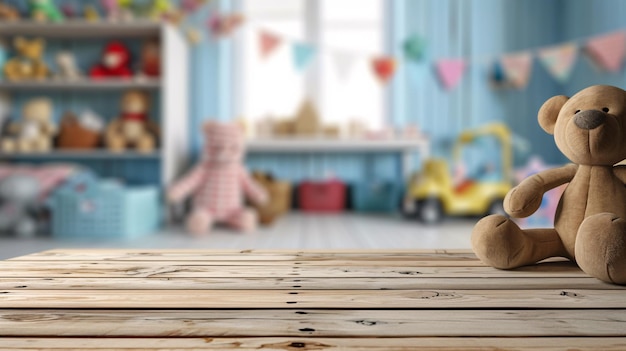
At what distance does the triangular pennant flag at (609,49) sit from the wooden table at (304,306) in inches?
95.7

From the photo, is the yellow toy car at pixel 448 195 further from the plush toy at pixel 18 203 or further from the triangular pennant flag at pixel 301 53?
the plush toy at pixel 18 203

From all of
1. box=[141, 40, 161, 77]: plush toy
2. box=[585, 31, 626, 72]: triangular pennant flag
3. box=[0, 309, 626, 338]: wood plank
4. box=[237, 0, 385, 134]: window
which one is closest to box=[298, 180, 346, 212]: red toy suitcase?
box=[237, 0, 385, 134]: window

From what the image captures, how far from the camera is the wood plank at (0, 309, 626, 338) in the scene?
565 mm

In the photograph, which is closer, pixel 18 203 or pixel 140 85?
pixel 18 203

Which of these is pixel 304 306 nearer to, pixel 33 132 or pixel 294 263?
pixel 294 263

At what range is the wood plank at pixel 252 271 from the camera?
0.83m

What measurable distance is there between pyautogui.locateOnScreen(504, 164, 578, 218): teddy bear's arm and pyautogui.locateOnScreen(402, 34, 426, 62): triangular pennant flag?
2.52 m

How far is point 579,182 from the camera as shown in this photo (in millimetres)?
870

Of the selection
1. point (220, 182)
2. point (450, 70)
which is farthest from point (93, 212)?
point (450, 70)

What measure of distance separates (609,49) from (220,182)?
93.4 inches

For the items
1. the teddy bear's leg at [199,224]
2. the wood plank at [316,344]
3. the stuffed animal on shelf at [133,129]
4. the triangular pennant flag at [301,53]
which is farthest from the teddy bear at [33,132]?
the wood plank at [316,344]

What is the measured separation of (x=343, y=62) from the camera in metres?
3.28

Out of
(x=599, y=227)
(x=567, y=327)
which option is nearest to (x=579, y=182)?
(x=599, y=227)

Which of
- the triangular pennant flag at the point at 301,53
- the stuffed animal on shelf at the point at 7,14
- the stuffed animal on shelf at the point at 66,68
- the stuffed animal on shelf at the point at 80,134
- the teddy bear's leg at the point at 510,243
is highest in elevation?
the stuffed animal on shelf at the point at 7,14
